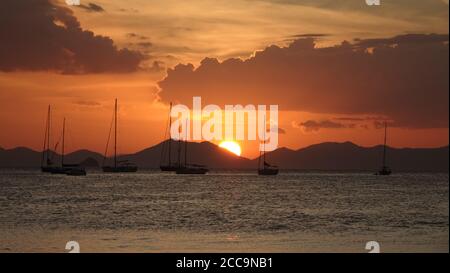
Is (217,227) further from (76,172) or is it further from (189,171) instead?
(189,171)

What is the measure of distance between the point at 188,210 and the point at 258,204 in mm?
13854

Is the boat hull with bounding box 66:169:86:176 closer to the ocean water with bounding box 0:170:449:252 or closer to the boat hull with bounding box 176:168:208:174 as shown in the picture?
the boat hull with bounding box 176:168:208:174

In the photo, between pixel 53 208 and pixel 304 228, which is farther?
pixel 53 208

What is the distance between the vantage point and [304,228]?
46406 millimetres

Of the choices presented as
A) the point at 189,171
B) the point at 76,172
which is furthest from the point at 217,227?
the point at 189,171

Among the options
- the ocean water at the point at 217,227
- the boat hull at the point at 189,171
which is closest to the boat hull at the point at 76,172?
the boat hull at the point at 189,171

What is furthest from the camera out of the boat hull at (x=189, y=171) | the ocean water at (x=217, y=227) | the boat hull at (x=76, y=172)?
the boat hull at (x=189, y=171)

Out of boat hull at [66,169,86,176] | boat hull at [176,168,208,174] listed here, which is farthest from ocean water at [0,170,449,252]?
boat hull at [176,168,208,174]

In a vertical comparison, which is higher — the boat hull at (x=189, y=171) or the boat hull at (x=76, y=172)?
the boat hull at (x=189, y=171)

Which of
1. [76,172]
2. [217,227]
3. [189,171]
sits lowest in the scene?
[217,227]

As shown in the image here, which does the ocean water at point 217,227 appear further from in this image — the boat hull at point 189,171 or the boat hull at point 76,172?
the boat hull at point 189,171
